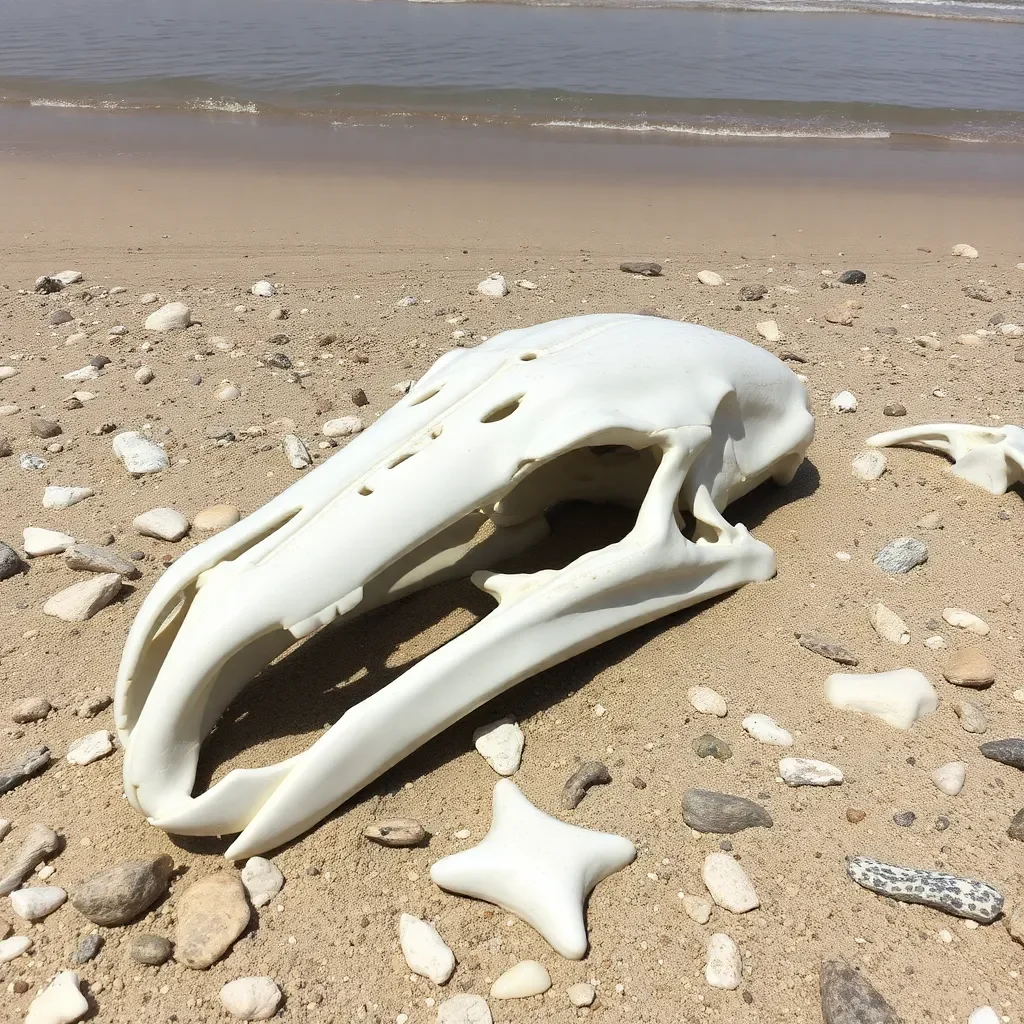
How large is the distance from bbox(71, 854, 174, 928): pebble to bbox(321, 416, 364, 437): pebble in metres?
2.45

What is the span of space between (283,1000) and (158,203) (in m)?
7.14

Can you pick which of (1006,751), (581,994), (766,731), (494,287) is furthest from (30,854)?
(494,287)

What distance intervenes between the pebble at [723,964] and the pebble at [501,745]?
27.0 inches

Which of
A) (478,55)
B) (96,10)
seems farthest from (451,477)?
(96,10)

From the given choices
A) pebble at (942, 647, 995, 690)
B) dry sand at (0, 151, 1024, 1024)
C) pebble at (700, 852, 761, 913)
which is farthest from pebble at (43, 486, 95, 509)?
pebble at (942, 647, 995, 690)

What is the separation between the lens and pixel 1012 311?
5723 millimetres

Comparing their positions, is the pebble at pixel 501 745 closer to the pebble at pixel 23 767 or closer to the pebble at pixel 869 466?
the pebble at pixel 23 767

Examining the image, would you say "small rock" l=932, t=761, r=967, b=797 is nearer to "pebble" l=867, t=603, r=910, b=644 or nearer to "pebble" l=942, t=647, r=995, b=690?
"pebble" l=942, t=647, r=995, b=690

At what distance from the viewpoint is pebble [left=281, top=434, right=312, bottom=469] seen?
13.1 ft

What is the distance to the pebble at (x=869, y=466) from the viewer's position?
155 inches

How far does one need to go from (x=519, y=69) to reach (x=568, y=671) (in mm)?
12305

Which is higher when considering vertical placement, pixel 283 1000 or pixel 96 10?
pixel 96 10

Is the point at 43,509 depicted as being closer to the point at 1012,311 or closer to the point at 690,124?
the point at 1012,311

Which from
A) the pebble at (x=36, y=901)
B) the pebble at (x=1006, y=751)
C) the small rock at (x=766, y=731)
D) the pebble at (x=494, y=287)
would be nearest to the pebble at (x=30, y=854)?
the pebble at (x=36, y=901)
